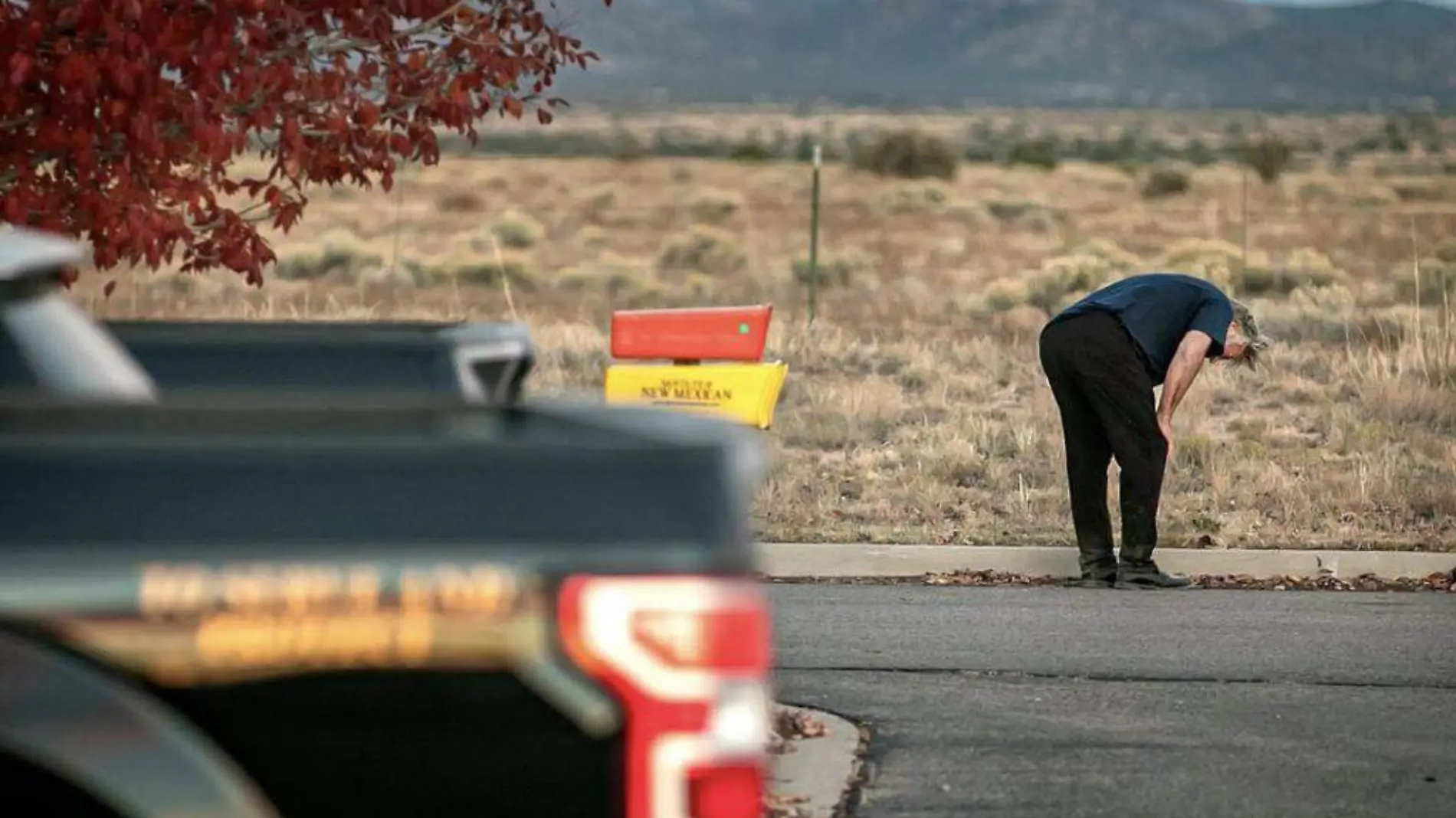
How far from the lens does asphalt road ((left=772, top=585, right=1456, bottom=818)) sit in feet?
24.0

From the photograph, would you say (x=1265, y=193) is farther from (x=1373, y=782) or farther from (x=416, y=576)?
(x=416, y=576)

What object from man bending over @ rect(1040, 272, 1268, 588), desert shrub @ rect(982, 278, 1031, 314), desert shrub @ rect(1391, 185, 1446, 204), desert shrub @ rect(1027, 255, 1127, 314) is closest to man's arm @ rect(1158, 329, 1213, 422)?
man bending over @ rect(1040, 272, 1268, 588)

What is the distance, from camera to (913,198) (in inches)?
2325

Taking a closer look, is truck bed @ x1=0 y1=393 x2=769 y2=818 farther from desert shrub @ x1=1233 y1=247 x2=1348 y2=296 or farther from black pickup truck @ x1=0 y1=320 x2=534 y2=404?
desert shrub @ x1=1233 y1=247 x2=1348 y2=296

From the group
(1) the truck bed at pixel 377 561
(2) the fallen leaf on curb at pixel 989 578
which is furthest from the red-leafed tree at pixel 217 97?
(1) the truck bed at pixel 377 561

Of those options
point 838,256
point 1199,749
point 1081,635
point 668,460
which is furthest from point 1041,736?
point 838,256

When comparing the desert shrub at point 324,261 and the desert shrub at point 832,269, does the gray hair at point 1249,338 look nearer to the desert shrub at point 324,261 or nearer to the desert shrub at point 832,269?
the desert shrub at point 832,269

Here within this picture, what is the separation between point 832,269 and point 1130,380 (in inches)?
1044

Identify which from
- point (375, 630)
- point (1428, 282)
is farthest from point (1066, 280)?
point (375, 630)

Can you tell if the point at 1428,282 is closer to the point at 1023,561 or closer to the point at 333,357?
the point at 1023,561

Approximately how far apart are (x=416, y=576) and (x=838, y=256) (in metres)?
36.6

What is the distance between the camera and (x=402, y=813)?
326 centimetres

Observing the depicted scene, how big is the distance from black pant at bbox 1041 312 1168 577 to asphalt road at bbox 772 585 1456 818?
0.27 m

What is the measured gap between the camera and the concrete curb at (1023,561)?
1235 centimetres
